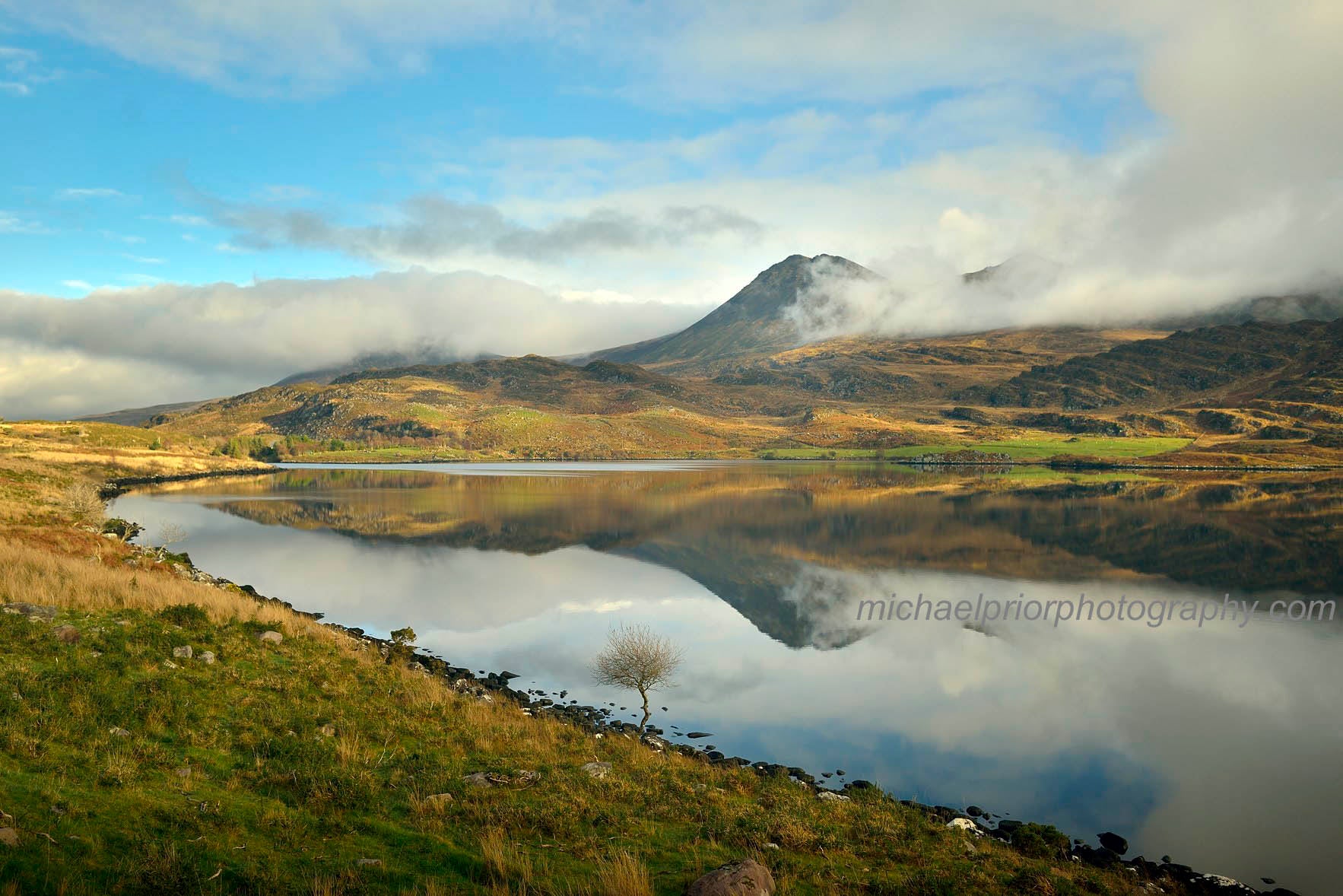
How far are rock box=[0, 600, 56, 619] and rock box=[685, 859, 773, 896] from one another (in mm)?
17680

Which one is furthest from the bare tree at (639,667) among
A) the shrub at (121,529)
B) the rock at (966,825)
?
the shrub at (121,529)

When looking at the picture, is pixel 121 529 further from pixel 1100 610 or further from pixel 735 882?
pixel 1100 610

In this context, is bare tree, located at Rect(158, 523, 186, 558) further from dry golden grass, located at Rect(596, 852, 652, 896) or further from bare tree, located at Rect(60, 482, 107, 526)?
dry golden grass, located at Rect(596, 852, 652, 896)

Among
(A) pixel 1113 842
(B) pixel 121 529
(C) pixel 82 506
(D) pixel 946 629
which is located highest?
(C) pixel 82 506

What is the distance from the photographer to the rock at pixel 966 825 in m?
14.8

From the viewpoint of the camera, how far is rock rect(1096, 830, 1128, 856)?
51.0ft

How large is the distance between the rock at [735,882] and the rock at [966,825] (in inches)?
310

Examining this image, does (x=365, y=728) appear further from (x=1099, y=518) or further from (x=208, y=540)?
(x=1099, y=518)

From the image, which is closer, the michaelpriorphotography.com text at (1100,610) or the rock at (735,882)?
the rock at (735,882)

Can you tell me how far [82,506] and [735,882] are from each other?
67.4 m

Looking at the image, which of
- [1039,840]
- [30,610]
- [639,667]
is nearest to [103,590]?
[30,610]

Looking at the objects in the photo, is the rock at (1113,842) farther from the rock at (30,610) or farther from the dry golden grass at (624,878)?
the rock at (30,610)

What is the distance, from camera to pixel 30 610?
17.7 metres

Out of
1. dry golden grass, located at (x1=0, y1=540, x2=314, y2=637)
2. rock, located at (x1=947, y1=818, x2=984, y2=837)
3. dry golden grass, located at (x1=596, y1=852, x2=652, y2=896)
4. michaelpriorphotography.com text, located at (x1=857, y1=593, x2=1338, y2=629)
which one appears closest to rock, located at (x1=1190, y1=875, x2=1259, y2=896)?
rock, located at (x1=947, y1=818, x2=984, y2=837)
